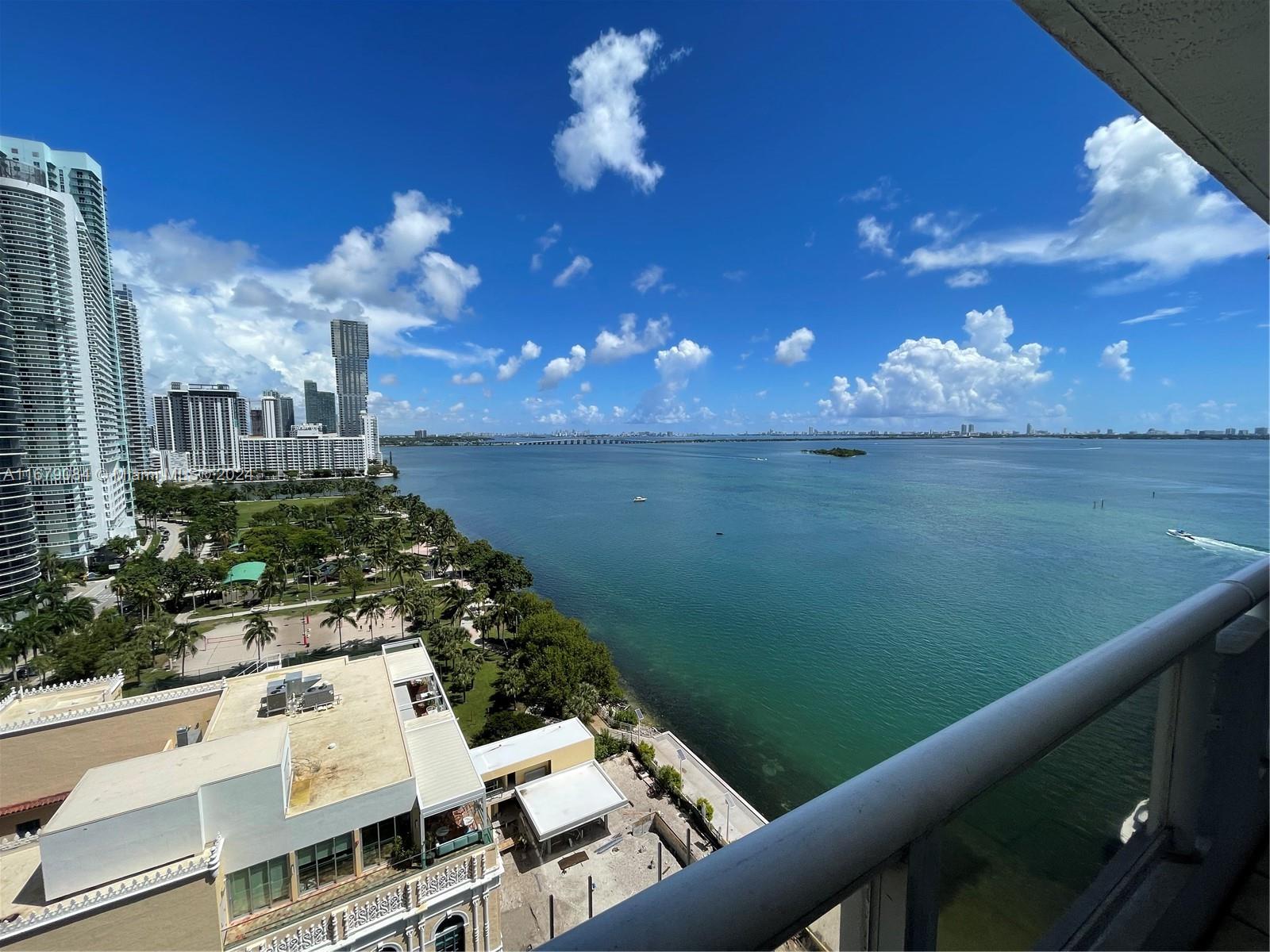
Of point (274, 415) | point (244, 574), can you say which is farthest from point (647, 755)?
point (274, 415)

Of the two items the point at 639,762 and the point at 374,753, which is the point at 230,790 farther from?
the point at 639,762

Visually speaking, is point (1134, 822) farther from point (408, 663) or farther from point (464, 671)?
point (464, 671)

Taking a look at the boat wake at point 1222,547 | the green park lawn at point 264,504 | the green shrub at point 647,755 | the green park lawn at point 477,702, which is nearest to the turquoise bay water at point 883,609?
the boat wake at point 1222,547

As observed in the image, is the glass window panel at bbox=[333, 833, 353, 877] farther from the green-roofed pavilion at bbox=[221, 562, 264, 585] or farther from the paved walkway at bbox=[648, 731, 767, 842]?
the green-roofed pavilion at bbox=[221, 562, 264, 585]

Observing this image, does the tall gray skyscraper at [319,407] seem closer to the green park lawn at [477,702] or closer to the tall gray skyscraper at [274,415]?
the tall gray skyscraper at [274,415]

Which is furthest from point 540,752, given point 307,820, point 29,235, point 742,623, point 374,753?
point 29,235
